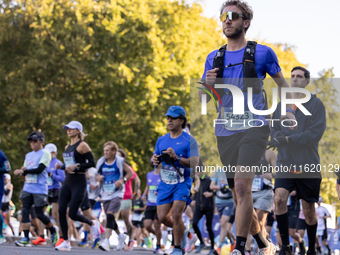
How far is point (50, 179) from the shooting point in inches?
558

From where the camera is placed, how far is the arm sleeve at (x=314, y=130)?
7.30 metres

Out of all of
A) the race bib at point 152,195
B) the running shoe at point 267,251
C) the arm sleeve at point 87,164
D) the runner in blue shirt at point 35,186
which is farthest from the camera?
the race bib at point 152,195

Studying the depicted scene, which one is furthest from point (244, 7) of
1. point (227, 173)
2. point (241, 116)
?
point (227, 173)

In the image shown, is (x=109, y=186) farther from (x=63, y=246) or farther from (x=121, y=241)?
(x=63, y=246)

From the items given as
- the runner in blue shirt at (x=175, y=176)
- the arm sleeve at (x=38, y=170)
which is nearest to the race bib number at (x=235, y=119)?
the runner in blue shirt at (x=175, y=176)

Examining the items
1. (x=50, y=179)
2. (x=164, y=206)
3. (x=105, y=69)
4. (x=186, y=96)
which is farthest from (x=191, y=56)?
(x=164, y=206)

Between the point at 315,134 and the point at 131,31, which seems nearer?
the point at 315,134

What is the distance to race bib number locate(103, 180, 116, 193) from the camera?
11.6 m

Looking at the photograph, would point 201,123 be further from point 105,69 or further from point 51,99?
point 51,99

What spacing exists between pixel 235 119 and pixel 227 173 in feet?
1.73

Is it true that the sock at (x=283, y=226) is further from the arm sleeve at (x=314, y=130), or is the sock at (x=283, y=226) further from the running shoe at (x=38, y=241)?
the running shoe at (x=38, y=241)

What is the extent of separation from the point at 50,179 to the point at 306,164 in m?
8.32

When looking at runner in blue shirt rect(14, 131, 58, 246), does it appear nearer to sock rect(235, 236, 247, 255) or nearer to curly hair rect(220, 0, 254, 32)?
curly hair rect(220, 0, 254, 32)

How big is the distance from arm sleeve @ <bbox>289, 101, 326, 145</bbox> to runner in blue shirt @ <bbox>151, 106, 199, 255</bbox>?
1.76 meters
